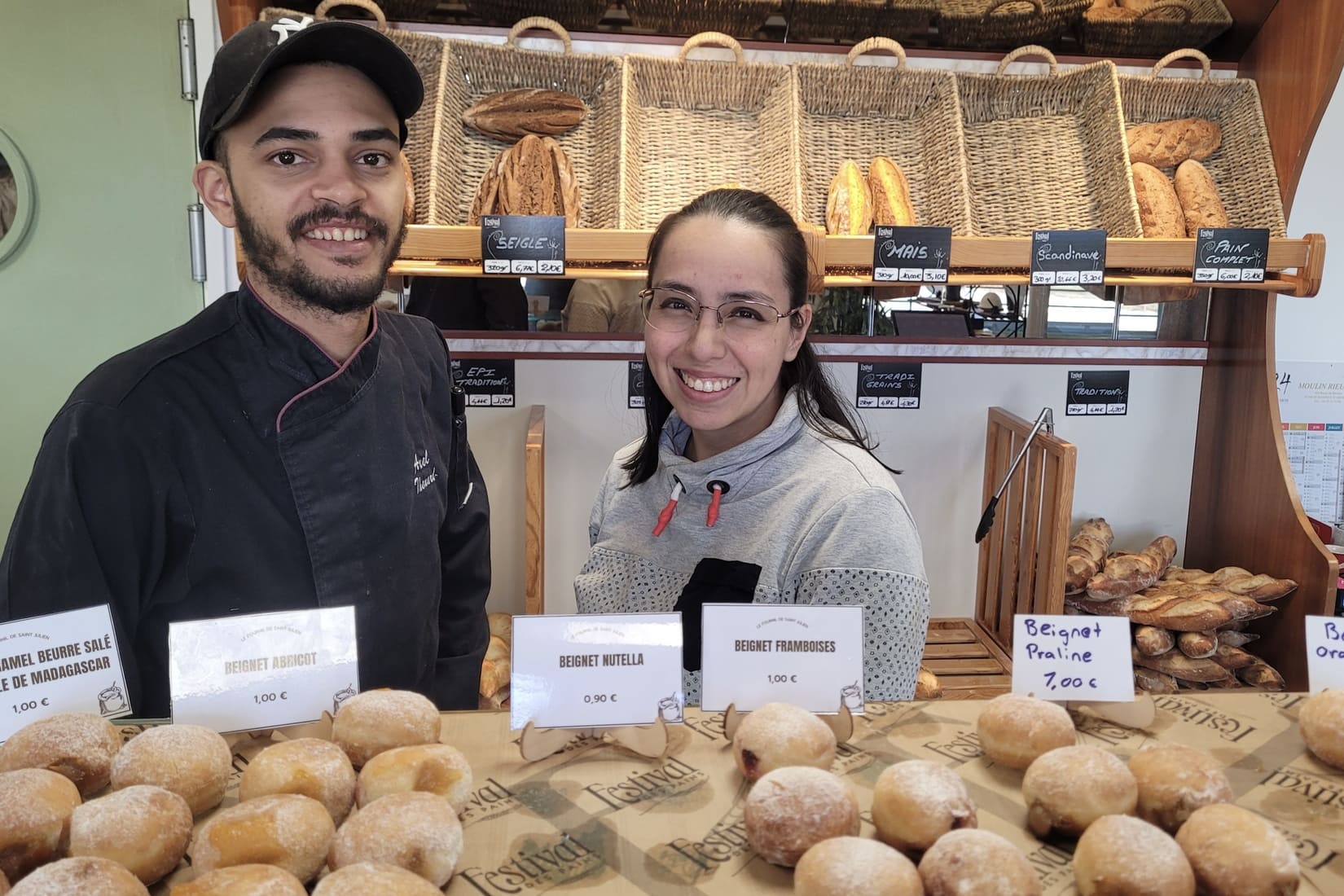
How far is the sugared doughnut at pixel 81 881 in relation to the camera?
60 cm

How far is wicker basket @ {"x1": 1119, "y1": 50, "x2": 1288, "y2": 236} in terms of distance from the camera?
2510mm

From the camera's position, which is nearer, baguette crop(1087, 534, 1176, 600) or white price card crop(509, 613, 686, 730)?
white price card crop(509, 613, 686, 730)

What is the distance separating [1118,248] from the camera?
2205mm

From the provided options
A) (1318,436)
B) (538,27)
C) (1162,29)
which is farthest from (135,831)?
(1318,436)

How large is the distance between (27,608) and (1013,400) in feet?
8.11

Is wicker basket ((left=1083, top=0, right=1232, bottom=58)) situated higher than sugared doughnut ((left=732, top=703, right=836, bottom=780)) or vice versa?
wicker basket ((left=1083, top=0, right=1232, bottom=58))

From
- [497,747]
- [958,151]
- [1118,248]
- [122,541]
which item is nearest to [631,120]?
[958,151]

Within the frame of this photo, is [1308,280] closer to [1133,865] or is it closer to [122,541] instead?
[1133,865]

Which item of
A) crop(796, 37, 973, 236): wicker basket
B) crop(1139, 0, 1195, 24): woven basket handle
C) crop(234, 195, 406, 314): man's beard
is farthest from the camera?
crop(1139, 0, 1195, 24): woven basket handle

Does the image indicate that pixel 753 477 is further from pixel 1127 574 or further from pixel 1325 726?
pixel 1127 574

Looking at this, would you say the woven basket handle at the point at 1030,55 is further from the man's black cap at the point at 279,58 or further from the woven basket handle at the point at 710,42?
the man's black cap at the point at 279,58

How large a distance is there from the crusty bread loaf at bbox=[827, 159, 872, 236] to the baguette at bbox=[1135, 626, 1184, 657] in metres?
1.27

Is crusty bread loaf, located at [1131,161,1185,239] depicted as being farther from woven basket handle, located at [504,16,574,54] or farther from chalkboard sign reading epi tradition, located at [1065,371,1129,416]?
woven basket handle, located at [504,16,574,54]

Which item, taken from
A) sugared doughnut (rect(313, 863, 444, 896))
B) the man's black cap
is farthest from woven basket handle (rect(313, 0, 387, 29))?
sugared doughnut (rect(313, 863, 444, 896))
